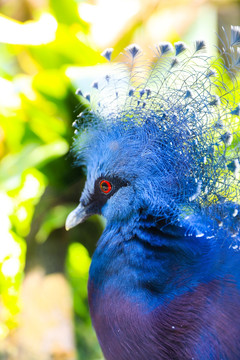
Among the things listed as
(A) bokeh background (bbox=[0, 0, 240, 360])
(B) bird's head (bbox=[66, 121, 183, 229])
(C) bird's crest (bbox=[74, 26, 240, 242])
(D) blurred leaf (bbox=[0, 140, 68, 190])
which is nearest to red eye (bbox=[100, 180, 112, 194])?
(B) bird's head (bbox=[66, 121, 183, 229])

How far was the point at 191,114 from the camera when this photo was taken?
835mm

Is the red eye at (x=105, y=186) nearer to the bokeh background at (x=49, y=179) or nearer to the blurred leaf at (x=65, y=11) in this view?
the bokeh background at (x=49, y=179)

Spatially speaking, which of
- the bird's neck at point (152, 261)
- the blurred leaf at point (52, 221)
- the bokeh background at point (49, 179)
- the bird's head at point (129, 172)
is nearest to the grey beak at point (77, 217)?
the bird's head at point (129, 172)

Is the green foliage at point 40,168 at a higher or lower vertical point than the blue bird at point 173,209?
higher

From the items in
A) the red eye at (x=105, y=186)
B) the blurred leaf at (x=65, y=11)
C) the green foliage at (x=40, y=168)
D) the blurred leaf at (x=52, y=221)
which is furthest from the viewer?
the blurred leaf at (x=65, y=11)

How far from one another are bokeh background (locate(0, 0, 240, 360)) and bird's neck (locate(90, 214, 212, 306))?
30.1 inches

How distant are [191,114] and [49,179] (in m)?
1.14

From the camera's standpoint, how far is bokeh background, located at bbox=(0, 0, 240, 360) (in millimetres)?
1785

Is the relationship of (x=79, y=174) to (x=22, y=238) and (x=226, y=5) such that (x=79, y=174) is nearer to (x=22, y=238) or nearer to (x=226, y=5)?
(x=22, y=238)

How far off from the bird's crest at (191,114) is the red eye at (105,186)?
0.11m

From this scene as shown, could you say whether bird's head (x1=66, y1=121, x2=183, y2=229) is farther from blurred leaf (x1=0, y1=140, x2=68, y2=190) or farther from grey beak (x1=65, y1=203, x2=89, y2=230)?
blurred leaf (x1=0, y1=140, x2=68, y2=190)

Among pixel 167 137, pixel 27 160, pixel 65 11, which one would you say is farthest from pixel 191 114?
pixel 65 11

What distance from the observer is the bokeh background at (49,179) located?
1.79 metres

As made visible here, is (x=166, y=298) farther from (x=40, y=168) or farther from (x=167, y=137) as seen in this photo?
(x=40, y=168)
